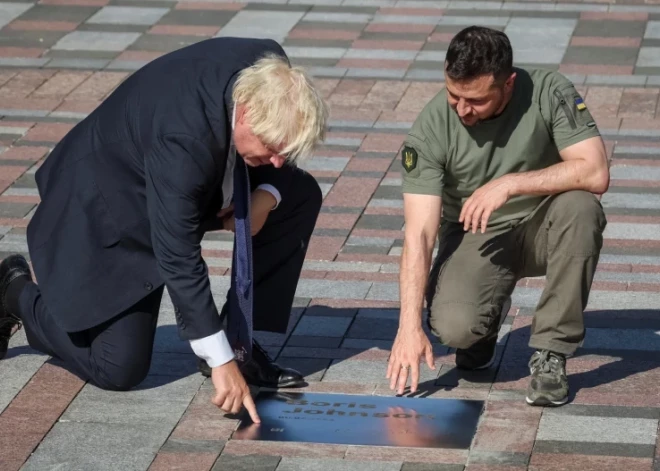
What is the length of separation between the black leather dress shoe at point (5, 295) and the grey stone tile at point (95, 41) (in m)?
4.92

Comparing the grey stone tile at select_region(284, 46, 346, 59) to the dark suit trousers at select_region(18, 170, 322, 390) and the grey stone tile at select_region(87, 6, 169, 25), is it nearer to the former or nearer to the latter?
the grey stone tile at select_region(87, 6, 169, 25)

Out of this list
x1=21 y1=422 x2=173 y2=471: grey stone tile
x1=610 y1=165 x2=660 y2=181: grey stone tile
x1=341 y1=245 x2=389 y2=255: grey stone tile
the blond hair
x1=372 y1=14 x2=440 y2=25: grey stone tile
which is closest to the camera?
the blond hair

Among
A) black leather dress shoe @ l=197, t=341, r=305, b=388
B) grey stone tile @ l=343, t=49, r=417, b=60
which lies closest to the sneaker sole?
black leather dress shoe @ l=197, t=341, r=305, b=388

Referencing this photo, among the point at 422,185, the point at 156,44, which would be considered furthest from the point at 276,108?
the point at 156,44

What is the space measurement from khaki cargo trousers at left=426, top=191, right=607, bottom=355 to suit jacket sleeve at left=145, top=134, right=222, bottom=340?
0.84m

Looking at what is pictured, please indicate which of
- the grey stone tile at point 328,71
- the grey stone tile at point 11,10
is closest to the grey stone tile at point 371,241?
the grey stone tile at point 328,71

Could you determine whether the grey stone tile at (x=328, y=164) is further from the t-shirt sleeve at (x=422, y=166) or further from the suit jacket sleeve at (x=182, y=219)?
the suit jacket sleeve at (x=182, y=219)

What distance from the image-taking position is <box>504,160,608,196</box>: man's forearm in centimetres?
410

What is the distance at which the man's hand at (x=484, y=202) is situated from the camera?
4023 millimetres

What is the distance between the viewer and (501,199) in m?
4.04

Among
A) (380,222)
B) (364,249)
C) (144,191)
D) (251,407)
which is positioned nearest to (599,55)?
(380,222)

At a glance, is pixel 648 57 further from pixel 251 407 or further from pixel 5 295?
pixel 251 407

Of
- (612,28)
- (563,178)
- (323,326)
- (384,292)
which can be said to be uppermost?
(563,178)

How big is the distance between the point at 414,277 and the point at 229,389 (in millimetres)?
688
